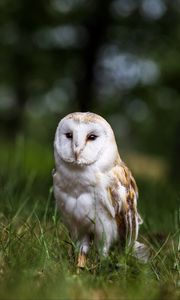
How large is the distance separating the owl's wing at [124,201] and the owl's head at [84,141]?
0.12 m

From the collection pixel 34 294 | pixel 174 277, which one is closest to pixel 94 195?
pixel 174 277

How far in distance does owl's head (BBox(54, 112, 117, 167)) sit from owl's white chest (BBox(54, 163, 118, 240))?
0.08m

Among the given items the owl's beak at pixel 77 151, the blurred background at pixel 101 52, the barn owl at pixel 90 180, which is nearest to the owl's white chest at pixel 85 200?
the barn owl at pixel 90 180

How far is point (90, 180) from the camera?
338 cm

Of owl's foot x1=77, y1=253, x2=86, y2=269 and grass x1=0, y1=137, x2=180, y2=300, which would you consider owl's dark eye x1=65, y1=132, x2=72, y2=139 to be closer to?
grass x1=0, y1=137, x2=180, y2=300

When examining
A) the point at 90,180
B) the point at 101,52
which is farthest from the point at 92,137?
the point at 101,52

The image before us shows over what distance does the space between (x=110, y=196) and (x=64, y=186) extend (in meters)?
0.25

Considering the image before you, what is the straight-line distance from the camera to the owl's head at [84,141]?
10.9 feet

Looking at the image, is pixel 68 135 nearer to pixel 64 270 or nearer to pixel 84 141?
pixel 84 141

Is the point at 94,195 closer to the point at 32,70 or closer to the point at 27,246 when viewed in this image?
the point at 27,246

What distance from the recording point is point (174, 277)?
330 centimetres

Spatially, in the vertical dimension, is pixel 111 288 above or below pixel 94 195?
below

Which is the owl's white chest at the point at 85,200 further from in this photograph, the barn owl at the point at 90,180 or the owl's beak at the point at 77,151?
the owl's beak at the point at 77,151

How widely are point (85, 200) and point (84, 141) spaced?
314 mm
